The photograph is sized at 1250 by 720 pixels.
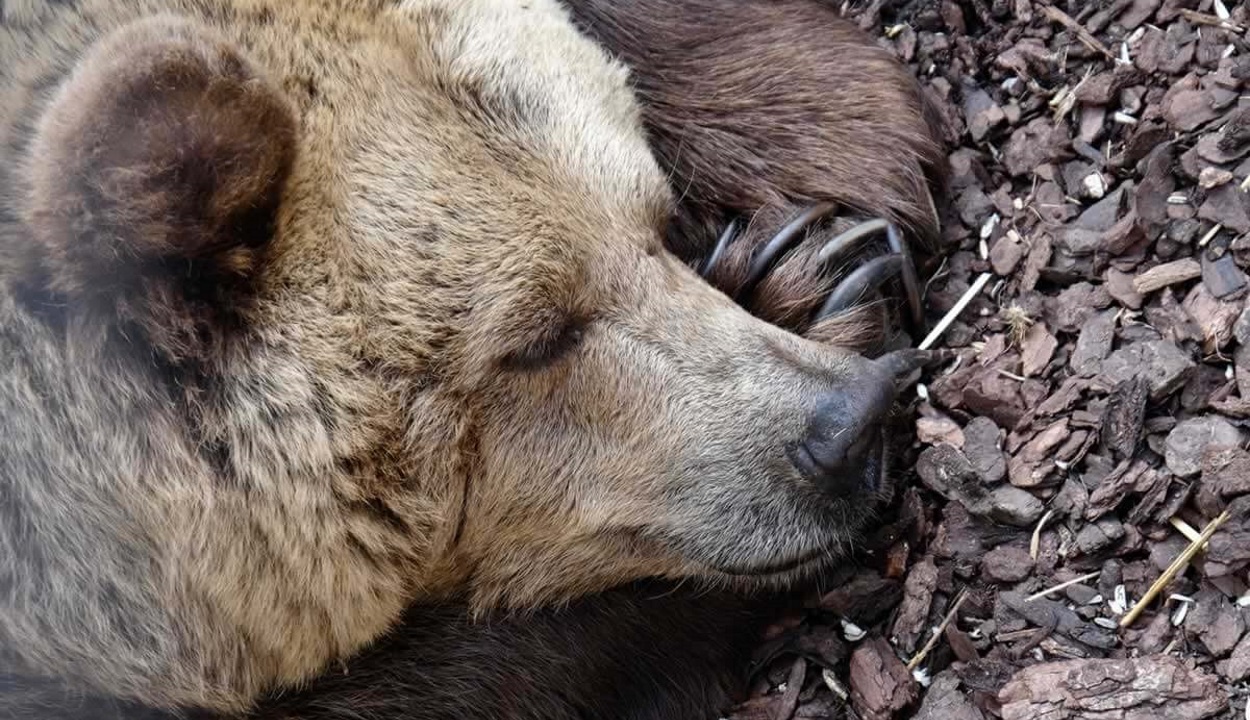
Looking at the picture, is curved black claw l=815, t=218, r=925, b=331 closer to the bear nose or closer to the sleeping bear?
the sleeping bear

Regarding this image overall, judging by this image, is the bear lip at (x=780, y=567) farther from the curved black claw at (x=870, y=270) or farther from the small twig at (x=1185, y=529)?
the small twig at (x=1185, y=529)

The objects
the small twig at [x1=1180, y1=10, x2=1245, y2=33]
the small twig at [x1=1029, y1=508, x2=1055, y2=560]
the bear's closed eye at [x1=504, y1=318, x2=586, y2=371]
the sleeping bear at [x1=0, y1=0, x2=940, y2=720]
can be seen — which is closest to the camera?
the sleeping bear at [x1=0, y1=0, x2=940, y2=720]

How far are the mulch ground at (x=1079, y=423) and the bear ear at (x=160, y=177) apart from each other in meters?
1.85

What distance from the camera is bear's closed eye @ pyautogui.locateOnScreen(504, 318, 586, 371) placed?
2965 millimetres

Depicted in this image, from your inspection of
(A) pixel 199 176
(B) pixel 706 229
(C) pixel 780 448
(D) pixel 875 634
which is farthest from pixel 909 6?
(A) pixel 199 176

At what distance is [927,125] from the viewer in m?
3.73

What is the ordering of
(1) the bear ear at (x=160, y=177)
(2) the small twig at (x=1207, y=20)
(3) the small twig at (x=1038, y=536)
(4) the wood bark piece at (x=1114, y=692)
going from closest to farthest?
1. (1) the bear ear at (x=160, y=177)
2. (4) the wood bark piece at (x=1114, y=692)
3. (3) the small twig at (x=1038, y=536)
4. (2) the small twig at (x=1207, y=20)

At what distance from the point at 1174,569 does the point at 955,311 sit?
3.27ft

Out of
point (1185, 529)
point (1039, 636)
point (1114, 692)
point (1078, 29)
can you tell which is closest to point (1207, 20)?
point (1078, 29)

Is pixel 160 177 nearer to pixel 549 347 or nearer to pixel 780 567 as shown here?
pixel 549 347

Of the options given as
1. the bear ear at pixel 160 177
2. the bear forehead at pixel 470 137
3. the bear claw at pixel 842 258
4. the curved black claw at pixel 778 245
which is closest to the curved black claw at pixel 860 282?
the bear claw at pixel 842 258

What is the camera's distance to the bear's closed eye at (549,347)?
2.96 meters

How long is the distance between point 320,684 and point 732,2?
2.43m

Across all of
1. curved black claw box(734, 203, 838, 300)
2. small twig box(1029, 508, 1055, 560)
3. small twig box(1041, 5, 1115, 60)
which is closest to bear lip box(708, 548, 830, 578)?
small twig box(1029, 508, 1055, 560)
